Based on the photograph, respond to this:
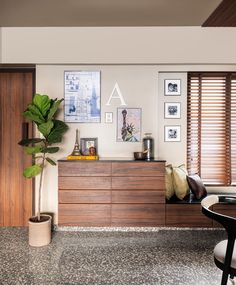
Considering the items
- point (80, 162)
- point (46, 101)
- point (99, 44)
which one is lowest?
point (80, 162)

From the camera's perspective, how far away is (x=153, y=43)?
3602mm

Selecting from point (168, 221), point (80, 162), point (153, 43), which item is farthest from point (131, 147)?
point (153, 43)

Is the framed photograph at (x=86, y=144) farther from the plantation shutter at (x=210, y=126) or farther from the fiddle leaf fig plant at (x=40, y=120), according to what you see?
the plantation shutter at (x=210, y=126)

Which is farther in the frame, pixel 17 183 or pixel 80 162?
pixel 17 183

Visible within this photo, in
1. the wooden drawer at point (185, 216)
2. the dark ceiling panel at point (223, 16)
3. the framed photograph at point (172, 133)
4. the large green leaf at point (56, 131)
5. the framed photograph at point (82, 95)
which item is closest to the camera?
the dark ceiling panel at point (223, 16)

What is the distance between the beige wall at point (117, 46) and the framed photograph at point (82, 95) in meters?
0.21

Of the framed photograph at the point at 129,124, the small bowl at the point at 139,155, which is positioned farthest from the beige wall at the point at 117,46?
the small bowl at the point at 139,155

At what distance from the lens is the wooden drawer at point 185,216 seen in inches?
135

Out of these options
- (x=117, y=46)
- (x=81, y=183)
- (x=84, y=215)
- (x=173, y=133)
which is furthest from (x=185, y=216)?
(x=117, y=46)

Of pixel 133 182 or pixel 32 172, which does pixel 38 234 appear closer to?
pixel 32 172

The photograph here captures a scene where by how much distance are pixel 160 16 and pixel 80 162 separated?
216 centimetres

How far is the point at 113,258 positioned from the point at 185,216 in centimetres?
119

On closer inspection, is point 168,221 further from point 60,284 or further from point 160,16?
point 160,16

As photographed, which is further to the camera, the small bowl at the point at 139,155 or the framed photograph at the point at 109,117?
the framed photograph at the point at 109,117
